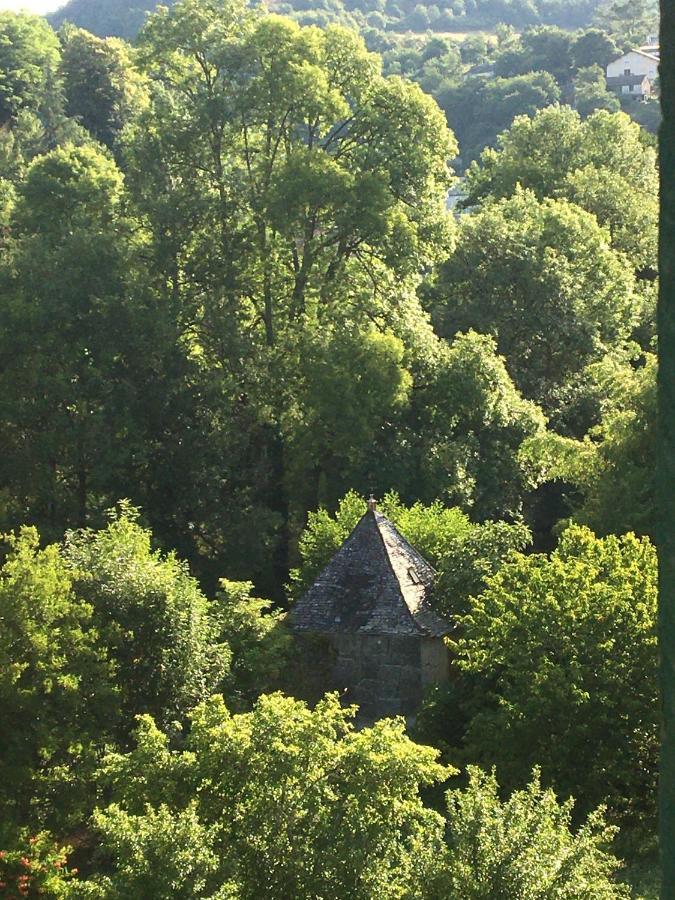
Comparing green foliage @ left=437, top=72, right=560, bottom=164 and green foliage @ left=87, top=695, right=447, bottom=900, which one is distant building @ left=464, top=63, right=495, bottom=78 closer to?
green foliage @ left=437, top=72, right=560, bottom=164

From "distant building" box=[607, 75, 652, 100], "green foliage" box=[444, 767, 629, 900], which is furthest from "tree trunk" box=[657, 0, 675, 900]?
"distant building" box=[607, 75, 652, 100]

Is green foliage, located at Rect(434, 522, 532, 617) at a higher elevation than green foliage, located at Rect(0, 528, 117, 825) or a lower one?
higher

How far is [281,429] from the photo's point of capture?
1162 inches

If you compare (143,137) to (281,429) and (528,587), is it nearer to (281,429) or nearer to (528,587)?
(281,429)

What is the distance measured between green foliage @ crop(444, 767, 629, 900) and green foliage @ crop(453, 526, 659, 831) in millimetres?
4665

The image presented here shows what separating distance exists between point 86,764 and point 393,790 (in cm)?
515

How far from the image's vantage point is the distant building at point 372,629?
2056 cm

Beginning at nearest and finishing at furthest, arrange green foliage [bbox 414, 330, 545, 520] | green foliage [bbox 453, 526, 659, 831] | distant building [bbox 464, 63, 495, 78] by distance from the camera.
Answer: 1. green foliage [bbox 453, 526, 659, 831]
2. green foliage [bbox 414, 330, 545, 520]
3. distant building [bbox 464, 63, 495, 78]

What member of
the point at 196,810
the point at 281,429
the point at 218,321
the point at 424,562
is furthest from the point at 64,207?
the point at 196,810

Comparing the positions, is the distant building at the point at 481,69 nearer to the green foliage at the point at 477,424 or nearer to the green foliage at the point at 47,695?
the green foliage at the point at 477,424

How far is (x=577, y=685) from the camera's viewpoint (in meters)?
17.2

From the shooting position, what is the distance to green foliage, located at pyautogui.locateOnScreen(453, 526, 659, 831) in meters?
17.0

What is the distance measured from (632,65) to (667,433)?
Answer: 335 feet

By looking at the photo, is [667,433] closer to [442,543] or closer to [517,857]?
[517,857]
